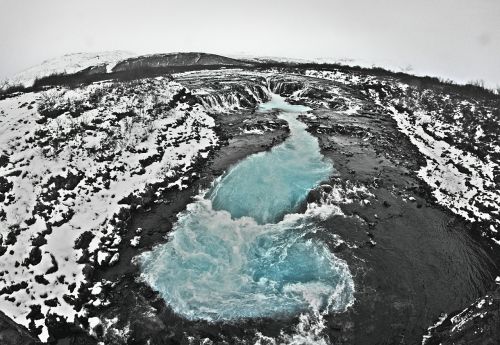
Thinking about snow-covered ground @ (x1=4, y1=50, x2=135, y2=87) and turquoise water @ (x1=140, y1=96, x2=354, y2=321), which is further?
snow-covered ground @ (x1=4, y1=50, x2=135, y2=87)

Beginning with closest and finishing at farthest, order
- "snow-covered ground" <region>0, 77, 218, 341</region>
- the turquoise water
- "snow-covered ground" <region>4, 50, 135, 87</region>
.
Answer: the turquoise water, "snow-covered ground" <region>0, 77, 218, 341</region>, "snow-covered ground" <region>4, 50, 135, 87</region>

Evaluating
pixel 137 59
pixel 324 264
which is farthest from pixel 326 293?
pixel 137 59

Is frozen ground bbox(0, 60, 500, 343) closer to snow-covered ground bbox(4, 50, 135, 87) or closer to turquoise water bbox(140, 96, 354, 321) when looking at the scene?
turquoise water bbox(140, 96, 354, 321)

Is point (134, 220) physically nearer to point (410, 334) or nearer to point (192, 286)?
point (192, 286)

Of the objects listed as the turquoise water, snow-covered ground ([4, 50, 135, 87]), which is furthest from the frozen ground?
snow-covered ground ([4, 50, 135, 87])

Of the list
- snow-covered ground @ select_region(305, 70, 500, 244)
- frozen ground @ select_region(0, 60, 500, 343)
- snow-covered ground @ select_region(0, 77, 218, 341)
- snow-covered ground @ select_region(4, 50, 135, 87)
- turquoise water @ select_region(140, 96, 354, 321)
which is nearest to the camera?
turquoise water @ select_region(140, 96, 354, 321)

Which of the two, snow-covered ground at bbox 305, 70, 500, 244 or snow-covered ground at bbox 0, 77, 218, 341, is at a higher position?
snow-covered ground at bbox 305, 70, 500, 244

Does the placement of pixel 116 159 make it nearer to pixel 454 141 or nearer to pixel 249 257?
pixel 249 257

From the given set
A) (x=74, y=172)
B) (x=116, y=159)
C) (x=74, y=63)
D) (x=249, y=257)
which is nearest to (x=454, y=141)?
(x=249, y=257)
